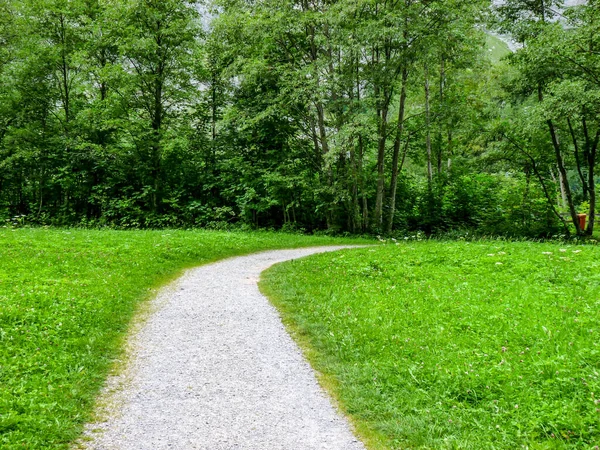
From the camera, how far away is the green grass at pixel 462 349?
3434 mm

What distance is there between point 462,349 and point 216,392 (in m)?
3.09

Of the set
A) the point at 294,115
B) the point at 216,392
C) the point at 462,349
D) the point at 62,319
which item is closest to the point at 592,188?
the point at 294,115

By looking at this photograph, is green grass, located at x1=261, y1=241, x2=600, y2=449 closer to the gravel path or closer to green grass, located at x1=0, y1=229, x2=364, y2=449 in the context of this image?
the gravel path

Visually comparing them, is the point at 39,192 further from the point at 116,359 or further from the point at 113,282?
the point at 116,359

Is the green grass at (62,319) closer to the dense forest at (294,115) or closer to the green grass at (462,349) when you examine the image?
the green grass at (462,349)

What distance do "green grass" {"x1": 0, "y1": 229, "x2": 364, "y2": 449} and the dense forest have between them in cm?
1045

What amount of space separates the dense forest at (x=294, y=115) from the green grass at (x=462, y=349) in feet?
34.4

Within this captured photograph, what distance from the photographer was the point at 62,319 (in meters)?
5.89

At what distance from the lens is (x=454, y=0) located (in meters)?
16.9

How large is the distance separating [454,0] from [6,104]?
90.6ft

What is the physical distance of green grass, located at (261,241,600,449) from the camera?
11.3 feet

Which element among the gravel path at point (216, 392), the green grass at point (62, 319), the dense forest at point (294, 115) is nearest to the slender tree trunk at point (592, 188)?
the dense forest at point (294, 115)

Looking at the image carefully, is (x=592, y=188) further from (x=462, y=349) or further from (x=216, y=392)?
(x=216, y=392)

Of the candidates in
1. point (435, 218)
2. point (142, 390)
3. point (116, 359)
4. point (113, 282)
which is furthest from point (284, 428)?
point (435, 218)
